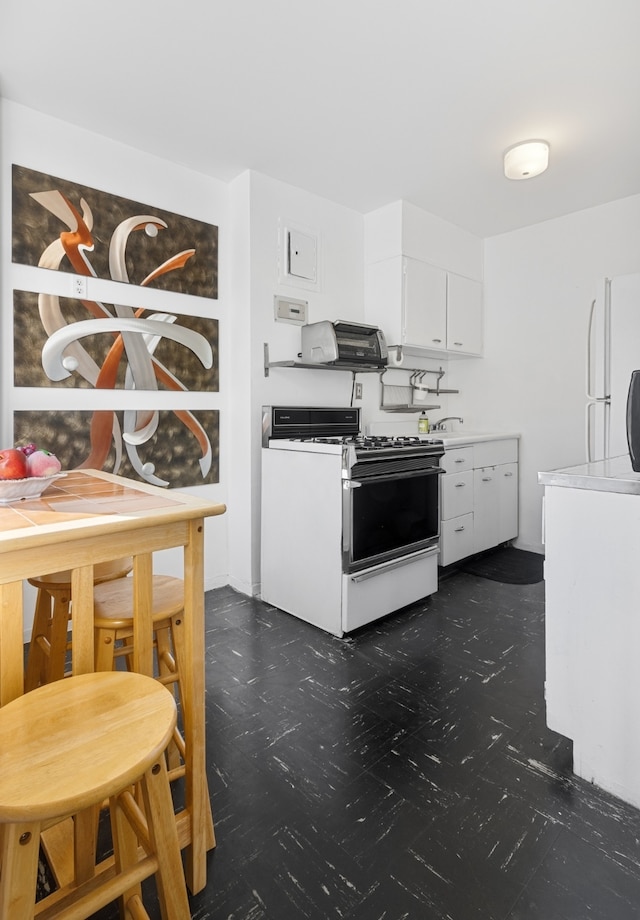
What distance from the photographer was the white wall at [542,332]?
3650mm

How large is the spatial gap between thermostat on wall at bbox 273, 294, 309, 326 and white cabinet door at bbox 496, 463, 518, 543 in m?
1.92

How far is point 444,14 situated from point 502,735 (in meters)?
2.67

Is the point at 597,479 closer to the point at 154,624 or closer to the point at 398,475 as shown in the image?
the point at 398,475

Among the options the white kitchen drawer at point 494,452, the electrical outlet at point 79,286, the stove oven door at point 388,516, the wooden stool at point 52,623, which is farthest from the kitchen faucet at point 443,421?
the wooden stool at point 52,623

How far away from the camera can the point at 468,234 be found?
13.6 feet

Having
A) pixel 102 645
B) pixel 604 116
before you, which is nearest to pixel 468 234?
pixel 604 116

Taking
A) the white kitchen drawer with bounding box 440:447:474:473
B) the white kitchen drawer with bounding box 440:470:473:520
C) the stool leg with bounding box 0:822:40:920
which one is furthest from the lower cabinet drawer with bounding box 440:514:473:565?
the stool leg with bounding box 0:822:40:920

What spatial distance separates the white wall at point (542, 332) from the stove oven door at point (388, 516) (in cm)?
147

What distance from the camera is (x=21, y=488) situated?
1322 mm

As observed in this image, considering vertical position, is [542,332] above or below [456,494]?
above

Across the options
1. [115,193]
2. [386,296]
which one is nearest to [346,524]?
[386,296]

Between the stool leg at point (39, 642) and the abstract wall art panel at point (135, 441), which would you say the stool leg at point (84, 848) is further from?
the abstract wall art panel at point (135, 441)

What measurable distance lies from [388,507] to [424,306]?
179 centimetres

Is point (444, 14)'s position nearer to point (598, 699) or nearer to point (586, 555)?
point (586, 555)
